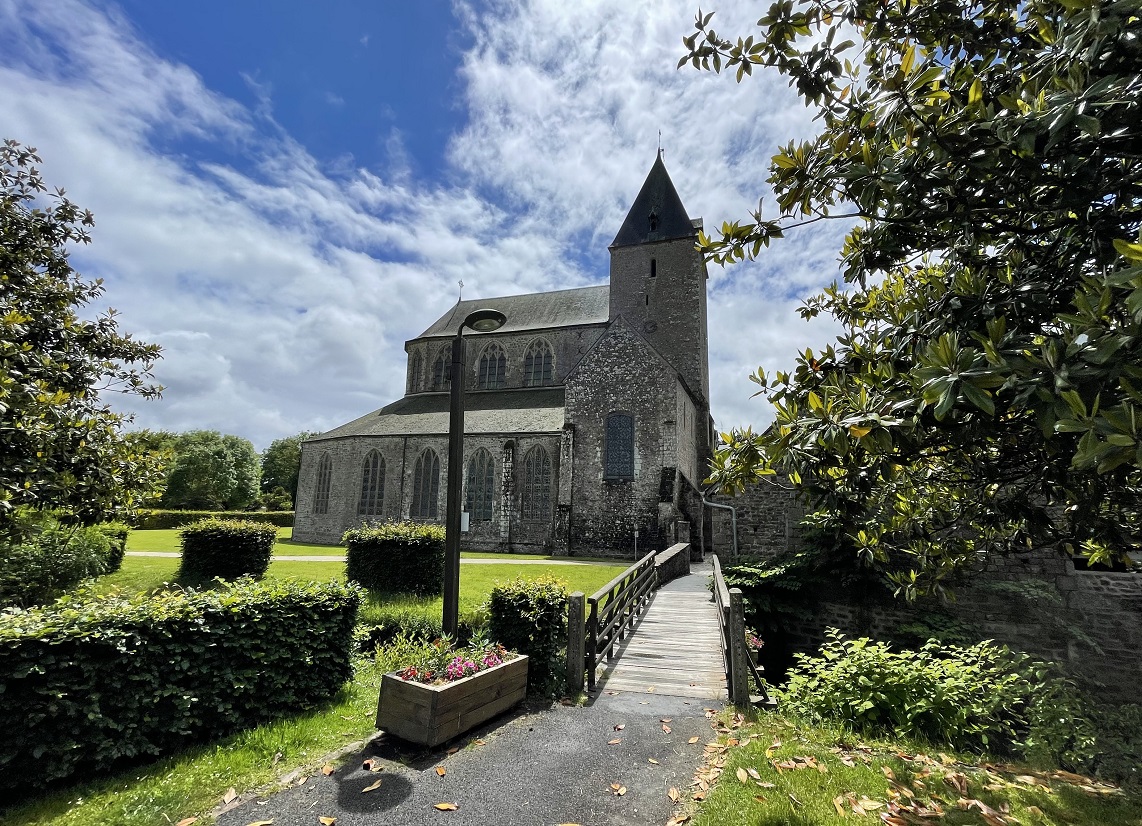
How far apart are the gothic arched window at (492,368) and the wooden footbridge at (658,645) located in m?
22.5

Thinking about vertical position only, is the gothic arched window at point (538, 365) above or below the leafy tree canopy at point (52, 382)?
above

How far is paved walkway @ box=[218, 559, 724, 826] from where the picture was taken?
3938 mm

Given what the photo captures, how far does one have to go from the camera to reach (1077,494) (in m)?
3.62

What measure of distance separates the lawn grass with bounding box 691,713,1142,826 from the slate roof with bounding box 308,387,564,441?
20740 mm

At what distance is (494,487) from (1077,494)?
77.4 ft

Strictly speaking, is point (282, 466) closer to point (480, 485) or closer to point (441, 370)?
point (441, 370)

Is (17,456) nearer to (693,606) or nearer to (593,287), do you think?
(693,606)

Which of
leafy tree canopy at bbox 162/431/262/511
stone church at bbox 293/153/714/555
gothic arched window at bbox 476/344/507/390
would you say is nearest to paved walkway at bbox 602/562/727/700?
stone church at bbox 293/153/714/555

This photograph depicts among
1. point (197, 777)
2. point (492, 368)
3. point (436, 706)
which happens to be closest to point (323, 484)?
point (492, 368)

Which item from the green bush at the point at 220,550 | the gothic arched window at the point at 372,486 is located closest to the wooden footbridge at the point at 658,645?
the green bush at the point at 220,550

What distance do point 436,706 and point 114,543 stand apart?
13.4 meters

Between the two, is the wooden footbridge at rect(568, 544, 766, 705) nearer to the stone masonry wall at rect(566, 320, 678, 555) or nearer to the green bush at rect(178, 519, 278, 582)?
the green bush at rect(178, 519, 278, 582)

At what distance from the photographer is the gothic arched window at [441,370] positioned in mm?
33938

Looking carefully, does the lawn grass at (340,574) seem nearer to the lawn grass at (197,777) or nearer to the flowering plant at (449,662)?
the flowering plant at (449,662)
